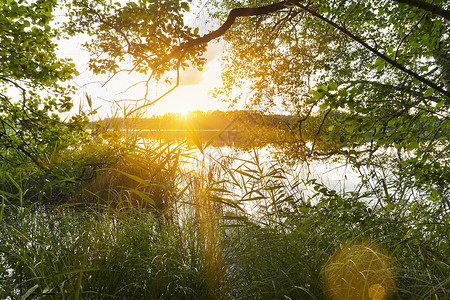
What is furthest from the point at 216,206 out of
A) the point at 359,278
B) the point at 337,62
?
the point at 337,62

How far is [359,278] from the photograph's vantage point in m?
1.84

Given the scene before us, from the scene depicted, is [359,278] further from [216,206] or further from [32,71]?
[32,71]

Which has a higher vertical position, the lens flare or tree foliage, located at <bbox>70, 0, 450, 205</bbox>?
tree foliage, located at <bbox>70, 0, 450, 205</bbox>

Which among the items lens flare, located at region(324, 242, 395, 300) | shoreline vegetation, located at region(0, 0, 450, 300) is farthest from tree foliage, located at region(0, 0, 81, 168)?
lens flare, located at region(324, 242, 395, 300)

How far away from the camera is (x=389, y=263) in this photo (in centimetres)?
183

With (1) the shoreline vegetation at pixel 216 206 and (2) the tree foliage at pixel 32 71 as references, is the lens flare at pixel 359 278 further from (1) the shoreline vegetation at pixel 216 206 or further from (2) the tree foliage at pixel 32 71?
(2) the tree foliage at pixel 32 71

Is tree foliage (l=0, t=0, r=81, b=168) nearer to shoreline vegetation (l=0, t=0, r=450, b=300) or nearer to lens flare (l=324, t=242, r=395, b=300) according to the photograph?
shoreline vegetation (l=0, t=0, r=450, b=300)

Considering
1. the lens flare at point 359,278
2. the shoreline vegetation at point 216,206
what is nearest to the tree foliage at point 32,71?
the shoreline vegetation at point 216,206

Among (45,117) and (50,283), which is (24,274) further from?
(45,117)

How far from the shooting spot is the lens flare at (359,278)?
173 centimetres

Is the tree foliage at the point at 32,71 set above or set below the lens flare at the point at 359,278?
above

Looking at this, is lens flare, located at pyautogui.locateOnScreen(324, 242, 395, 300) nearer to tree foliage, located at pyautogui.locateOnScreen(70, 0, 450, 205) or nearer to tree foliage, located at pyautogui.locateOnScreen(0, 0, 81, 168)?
tree foliage, located at pyautogui.locateOnScreen(70, 0, 450, 205)

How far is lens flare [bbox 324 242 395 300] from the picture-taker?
Answer: 68.2 inches

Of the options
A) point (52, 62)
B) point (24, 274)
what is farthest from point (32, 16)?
point (24, 274)
